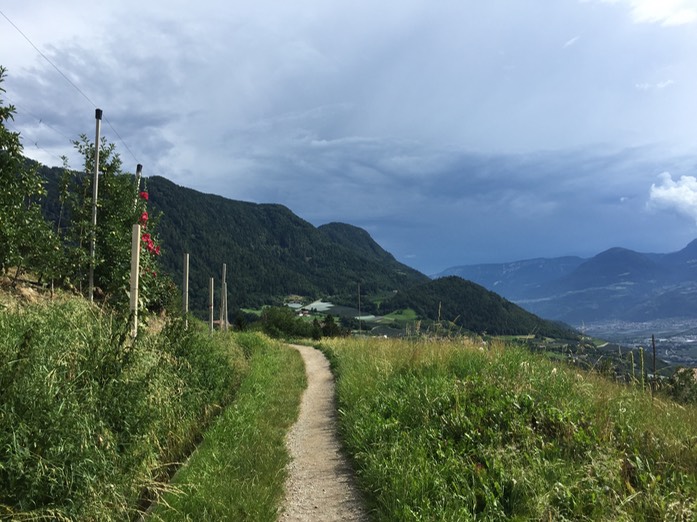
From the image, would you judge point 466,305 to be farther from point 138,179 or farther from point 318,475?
point 318,475

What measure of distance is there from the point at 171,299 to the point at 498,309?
114m

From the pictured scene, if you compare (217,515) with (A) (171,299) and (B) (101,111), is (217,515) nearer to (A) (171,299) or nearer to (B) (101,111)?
(B) (101,111)

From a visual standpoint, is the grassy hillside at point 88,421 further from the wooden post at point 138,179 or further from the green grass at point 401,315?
the green grass at point 401,315

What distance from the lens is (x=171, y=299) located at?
64.8ft

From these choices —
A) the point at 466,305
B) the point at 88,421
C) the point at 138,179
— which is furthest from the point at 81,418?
the point at 466,305

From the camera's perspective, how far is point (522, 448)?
5.33 meters

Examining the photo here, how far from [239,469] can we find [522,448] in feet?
11.5

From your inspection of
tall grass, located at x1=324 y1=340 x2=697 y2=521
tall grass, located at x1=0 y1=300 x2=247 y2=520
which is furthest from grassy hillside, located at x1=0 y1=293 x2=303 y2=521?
tall grass, located at x1=324 y1=340 x2=697 y2=521

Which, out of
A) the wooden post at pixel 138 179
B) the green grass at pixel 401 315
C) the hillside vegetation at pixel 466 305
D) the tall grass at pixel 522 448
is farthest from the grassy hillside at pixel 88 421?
the green grass at pixel 401 315

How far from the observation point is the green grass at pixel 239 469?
459 centimetres

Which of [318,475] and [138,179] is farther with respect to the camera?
[138,179]

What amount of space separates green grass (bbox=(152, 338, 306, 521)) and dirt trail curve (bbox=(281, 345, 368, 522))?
183 mm

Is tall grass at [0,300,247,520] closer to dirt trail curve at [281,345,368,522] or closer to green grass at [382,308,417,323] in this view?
dirt trail curve at [281,345,368,522]

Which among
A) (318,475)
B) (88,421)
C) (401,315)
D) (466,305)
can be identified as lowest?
(401,315)
